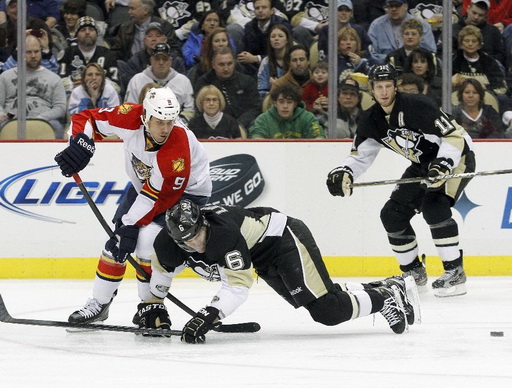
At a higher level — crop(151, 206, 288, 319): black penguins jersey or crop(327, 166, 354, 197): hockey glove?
crop(151, 206, 288, 319): black penguins jersey

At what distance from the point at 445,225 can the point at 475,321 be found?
0.96m

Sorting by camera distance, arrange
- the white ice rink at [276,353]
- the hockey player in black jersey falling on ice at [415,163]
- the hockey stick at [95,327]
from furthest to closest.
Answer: the hockey player in black jersey falling on ice at [415,163], the hockey stick at [95,327], the white ice rink at [276,353]

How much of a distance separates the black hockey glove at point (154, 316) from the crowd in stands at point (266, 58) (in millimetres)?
2629

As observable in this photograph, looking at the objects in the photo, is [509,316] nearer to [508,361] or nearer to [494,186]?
[508,361]

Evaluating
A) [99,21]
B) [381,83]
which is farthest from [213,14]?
[381,83]

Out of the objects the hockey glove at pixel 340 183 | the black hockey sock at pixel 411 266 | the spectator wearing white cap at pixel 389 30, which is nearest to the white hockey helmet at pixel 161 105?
the hockey glove at pixel 340 183

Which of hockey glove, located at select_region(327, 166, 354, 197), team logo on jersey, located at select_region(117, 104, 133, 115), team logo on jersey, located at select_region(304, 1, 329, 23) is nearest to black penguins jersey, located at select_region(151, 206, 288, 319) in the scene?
team logo on jersey, located at select_region(117, 104, 133, 115)

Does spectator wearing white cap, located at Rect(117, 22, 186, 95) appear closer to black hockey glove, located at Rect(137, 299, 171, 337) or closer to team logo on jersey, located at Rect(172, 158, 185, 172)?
team logo on jersey, located at Rect(172, 158, 185, 172)

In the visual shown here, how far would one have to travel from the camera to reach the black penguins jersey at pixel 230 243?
4.31 meters

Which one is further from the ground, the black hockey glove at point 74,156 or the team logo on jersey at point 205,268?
the black hockey glove at point 74,156

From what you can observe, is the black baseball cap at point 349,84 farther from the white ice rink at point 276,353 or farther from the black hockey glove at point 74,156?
the black hockey glove at point 74,156

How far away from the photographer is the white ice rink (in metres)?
3.75

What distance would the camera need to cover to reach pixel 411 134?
19.9ft

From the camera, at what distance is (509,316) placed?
217 inches
